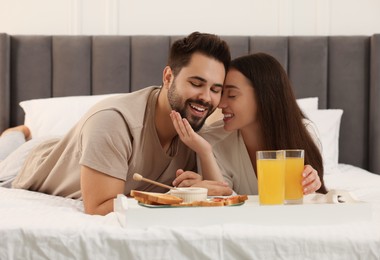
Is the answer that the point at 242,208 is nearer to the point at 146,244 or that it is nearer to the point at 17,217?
the point at 146,244

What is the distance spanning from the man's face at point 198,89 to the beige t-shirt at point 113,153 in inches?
4.6

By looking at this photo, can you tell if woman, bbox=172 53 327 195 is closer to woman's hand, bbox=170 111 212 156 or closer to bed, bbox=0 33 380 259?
woman's hand, bbox=170 111 212 156

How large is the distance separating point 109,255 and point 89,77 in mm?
2505

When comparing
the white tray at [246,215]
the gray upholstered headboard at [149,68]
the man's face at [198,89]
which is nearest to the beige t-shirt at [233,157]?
the man's face at [198,89]

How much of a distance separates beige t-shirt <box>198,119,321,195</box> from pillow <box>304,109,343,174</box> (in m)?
0.94

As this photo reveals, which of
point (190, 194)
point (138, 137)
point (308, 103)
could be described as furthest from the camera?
point (308, 103)

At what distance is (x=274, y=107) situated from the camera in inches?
88.0

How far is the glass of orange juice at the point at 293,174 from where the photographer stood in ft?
5.26

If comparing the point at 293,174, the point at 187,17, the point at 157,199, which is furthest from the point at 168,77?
the point at 187,17

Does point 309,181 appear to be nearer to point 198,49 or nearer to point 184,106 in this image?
point 184,106

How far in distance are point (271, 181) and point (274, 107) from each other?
0.75 meters

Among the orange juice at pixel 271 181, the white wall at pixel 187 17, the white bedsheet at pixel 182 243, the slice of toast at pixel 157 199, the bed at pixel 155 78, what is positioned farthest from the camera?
the white wall at pixel 187 17

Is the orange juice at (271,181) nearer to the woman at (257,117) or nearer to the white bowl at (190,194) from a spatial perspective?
the white bowl at (190,194)

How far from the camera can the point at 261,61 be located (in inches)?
89.6
